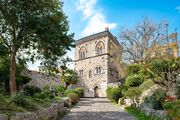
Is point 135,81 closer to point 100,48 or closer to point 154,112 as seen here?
point 154,112

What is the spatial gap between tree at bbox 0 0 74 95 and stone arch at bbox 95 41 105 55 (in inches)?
1112

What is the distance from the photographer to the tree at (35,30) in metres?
12.5

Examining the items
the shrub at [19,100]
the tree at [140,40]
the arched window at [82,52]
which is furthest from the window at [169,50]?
the arched window at [82,52]

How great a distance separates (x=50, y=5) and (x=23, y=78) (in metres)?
10.1

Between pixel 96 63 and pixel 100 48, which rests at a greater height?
pixel 100 48

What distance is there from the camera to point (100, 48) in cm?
4497

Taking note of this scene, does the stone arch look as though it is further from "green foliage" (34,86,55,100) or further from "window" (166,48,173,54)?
"green foliage" (34,86,55,100)

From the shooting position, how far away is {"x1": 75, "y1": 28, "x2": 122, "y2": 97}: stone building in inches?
1703

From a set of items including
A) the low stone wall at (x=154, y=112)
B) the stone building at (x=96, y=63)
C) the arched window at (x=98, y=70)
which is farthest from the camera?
the arched window at (x=98, y=70)

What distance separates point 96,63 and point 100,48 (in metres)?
3.06

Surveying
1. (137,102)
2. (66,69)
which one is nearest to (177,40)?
(137,102)

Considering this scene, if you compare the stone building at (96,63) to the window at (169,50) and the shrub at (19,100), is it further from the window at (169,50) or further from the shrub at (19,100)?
the shrub at (19,100)

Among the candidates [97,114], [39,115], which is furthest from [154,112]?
[39,115]

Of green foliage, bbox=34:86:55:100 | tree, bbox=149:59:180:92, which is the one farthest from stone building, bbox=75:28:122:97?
tree, bbox=149:59:180:92
